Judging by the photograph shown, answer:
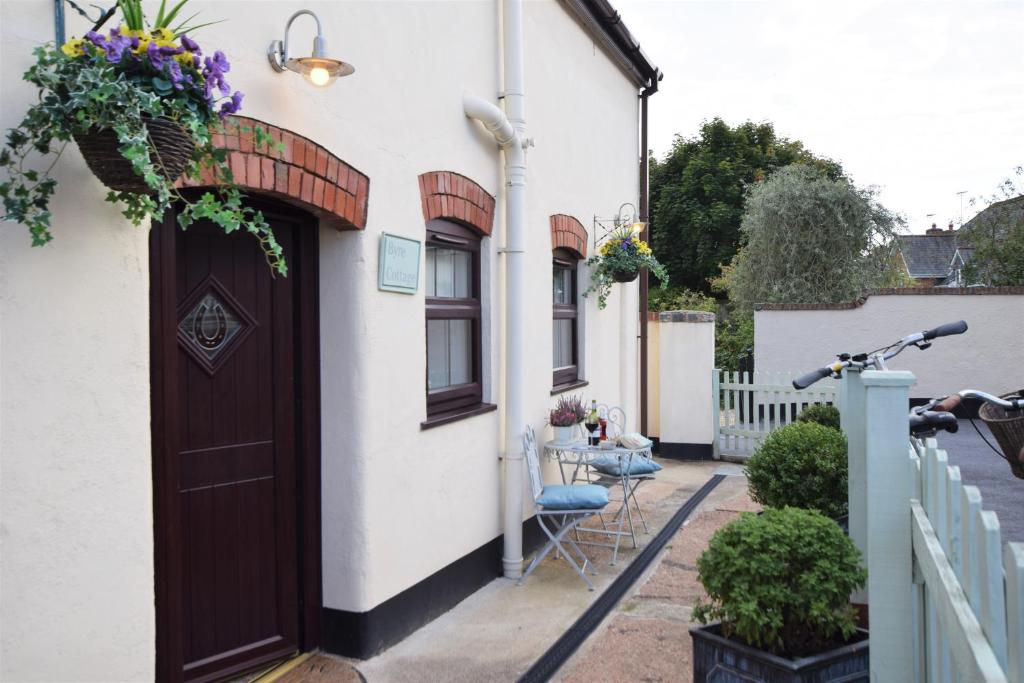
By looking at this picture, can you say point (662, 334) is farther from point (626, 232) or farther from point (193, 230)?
point (193, 230)

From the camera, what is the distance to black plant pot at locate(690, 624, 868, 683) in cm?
268

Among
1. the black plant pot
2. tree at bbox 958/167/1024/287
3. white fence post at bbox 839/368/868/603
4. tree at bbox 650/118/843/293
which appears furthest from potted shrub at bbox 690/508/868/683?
tree at bbox 650/118/843/293

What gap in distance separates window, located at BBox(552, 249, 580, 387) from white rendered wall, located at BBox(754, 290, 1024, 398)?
237 inches

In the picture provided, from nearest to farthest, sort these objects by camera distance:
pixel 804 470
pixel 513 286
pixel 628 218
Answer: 1. pixel 804 470
2. pixel 513 286
3. pixel 628 218

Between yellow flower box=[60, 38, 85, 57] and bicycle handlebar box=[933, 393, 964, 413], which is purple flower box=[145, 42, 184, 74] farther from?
bicycle handlebar box=[933, 393, 964, 413]

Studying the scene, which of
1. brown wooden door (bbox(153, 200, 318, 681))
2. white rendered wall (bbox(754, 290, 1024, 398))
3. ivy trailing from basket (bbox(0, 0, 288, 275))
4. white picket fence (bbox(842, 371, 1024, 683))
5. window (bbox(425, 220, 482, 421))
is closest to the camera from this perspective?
white picket fence (bbox(842, 371, 1024, 683))

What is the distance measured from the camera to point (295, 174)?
3404 millimetres

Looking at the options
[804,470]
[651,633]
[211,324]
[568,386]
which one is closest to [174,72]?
[211,324]

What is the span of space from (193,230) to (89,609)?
157 cm

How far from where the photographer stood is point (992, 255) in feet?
52.0

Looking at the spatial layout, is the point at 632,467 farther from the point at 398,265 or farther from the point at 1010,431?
the point at 398,265

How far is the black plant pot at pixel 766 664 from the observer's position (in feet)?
8.80

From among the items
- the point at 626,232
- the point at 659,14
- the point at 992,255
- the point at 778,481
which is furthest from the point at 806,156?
the point at 778,481

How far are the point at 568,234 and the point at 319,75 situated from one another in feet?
13.0
